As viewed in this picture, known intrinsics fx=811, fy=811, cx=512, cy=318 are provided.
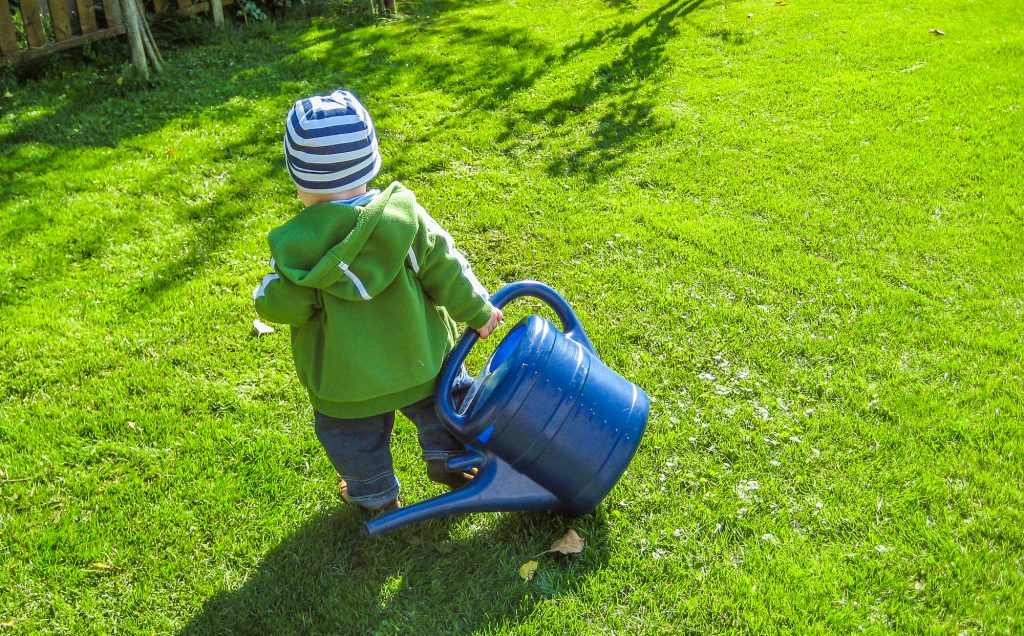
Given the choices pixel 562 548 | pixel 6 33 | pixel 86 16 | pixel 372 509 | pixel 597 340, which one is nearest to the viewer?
pixel 562 548

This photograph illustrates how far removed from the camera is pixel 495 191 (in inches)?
201

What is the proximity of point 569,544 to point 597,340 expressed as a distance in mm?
1265

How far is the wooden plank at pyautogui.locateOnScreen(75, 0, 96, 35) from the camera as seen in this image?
23.5 ft

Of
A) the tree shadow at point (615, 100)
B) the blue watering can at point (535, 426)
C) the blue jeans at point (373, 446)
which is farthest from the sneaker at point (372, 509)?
the tree shadow at point (615, 100)

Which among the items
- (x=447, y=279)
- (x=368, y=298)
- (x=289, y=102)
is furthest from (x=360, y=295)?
(x=289, y=102)

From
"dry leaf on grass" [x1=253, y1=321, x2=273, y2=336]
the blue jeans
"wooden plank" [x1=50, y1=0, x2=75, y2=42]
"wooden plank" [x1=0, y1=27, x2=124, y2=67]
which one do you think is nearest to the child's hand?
the blue jeans

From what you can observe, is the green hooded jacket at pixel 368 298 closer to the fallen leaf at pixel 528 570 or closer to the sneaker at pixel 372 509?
the sneaker at pixel 372 509

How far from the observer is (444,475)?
9.25 feet

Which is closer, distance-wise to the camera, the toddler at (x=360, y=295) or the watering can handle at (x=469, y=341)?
the toddler at (x=360, y=295)

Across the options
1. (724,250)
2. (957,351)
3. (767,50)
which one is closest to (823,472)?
(957,351)

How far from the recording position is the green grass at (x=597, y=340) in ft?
8.55

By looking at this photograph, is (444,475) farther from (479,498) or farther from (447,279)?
(447,279)

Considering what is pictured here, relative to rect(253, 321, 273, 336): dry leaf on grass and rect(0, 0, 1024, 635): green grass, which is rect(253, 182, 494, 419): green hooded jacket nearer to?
rect(0, 0, 1024, 635): green grass

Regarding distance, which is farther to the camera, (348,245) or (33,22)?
(33,22)
